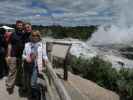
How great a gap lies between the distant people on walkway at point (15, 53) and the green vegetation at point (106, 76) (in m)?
4.58

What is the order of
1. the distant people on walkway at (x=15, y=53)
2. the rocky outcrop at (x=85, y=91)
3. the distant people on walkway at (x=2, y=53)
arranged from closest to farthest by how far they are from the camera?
1. the distant people on walkway at (x=15, y=53)
2. the distant people on walkway at (x=2, y=53)
3. the rocky outcrop at (x=85, y=91)

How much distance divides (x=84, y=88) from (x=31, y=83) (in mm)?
4519

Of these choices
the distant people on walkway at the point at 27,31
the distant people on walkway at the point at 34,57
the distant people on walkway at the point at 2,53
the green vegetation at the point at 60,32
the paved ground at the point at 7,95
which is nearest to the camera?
the distant people on walkway at the point at 34,57

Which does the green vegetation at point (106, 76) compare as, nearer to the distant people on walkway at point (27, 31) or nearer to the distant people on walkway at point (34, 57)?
the distant people on walkway at point (27, 31)

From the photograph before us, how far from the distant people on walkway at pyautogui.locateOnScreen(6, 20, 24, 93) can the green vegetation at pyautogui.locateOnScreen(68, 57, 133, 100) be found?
458cm

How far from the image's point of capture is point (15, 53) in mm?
9906

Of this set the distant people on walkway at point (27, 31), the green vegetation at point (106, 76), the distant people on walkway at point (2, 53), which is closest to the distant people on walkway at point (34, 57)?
the distant people on walkway at point (27, 31)

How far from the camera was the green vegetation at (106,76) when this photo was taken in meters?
14.7

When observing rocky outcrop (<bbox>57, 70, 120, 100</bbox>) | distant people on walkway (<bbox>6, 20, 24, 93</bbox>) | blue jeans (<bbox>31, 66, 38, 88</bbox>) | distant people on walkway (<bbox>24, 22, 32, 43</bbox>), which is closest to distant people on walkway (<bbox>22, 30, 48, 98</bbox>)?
blue jeans (<bbox>31, 66, 38, 88</bbox>)

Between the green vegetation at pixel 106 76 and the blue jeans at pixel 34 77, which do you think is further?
the green vegetation at pixel 106 76

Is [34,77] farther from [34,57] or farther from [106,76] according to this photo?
[106,76]

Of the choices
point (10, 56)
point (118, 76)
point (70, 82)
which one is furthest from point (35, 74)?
point (118, 76)

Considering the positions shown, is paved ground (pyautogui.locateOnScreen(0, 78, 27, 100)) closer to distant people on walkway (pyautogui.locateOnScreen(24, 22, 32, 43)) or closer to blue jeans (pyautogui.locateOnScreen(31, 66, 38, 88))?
blue jeans (pyautogui.locateOnScreen(31, 66, 38, 88))

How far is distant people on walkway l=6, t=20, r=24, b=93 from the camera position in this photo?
955 cm
